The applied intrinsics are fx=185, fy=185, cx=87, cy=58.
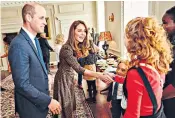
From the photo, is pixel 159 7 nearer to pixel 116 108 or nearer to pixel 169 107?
pixel 116 108

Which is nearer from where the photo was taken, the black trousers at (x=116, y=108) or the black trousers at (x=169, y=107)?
the black trousers at (x=169, y=107)

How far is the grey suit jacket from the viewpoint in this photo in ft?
4.19

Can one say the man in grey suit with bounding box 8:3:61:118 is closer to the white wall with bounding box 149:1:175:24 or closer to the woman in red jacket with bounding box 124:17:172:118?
the woman in red jacket with bounding box 124:17:172:118

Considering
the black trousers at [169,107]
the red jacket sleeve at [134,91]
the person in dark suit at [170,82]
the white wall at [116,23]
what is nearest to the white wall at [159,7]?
the white wall at [116,23]

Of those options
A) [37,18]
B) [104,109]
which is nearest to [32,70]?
[37,18]

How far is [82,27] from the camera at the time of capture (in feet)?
7.01

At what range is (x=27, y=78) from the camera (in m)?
1.31

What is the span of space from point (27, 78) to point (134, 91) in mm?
740

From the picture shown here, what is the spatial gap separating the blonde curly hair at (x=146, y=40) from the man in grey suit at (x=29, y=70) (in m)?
0.70

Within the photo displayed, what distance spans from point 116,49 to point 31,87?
3.76 meters

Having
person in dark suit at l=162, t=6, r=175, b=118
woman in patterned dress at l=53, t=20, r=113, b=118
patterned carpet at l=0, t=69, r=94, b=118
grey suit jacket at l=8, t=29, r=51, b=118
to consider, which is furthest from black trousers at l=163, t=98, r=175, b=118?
patterned carpet at l=0, t=69, r=94, b=118

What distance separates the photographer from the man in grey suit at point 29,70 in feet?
4.20

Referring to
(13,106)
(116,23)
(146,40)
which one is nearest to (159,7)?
(116,23)

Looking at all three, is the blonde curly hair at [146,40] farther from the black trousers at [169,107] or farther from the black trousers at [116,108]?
the black trousers at [116,108]
